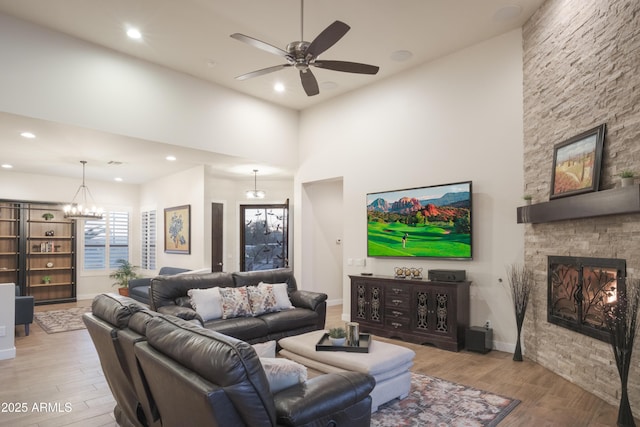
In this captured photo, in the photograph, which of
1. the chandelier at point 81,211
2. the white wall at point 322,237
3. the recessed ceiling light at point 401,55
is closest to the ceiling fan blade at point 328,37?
the recessed ceiling light at point 401,55

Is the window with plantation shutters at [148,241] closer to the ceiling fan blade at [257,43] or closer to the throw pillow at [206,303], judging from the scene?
the throw pillow at [206,303]

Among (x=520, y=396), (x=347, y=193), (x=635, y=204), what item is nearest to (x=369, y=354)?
(x=520, y=396)

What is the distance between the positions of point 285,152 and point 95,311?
518cm

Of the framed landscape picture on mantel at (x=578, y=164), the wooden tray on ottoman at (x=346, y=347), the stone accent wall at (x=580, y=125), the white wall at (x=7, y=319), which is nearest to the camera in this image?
the stone accent wall at (x=580, y=125)

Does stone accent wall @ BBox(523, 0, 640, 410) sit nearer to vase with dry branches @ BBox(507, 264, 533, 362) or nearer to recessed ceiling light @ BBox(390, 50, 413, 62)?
vase with dry branches @ BBox(507, 264, 533, 362)

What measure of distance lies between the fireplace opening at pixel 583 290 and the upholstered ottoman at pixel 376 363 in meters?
1.71

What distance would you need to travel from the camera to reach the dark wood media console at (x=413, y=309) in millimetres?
4945

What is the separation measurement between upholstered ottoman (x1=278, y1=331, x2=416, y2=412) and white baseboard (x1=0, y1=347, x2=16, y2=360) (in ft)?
11.9

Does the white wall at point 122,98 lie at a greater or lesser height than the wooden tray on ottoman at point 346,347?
greater

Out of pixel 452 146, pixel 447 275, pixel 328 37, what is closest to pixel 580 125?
pixel 452 146

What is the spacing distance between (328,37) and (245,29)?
1.98 meters

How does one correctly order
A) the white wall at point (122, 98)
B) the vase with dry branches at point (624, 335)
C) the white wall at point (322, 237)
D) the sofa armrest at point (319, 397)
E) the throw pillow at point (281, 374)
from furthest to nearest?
the white wall at point (322, 237) → the white wall at point (122, 98) → the vase with dry branches at point (624, 335) → the throw pillow at point (281, 374) → the sofa armrest at point (319, 397)

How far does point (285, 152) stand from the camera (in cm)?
754

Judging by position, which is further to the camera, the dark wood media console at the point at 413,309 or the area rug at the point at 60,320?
the area rug at the point at 60,320
